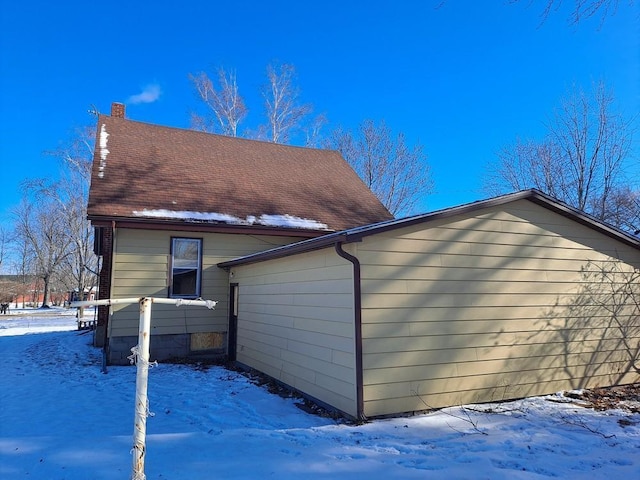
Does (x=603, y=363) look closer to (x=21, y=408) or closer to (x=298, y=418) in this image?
(x=298, y=418)

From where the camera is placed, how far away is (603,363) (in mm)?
7082

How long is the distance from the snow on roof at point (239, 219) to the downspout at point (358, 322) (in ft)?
18.0

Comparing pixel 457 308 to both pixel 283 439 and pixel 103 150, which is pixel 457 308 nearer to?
pixel 283 439

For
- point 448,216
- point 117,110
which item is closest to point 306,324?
point 448,216

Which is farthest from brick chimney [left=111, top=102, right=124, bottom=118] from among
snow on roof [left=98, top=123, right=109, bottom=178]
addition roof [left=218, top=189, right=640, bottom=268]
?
addition roof [left=218, top=189, right=640, bottom=268]

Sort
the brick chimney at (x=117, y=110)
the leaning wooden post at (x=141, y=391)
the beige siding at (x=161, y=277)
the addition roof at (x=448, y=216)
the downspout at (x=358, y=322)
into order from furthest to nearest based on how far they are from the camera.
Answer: the brick chimney at (x=117, y=110)
the beige siding at (x=161, y=277)
the addition roof at (x=448, y=216)
the downspout at (x=358, y=322)
the leaning wooden post at (x=141, y=391)

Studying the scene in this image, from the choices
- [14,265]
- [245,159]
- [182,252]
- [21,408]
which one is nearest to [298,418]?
[21,408]

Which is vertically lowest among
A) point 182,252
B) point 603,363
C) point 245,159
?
point 603,363

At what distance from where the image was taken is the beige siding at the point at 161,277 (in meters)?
9.50

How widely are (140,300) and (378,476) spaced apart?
99.5 inches

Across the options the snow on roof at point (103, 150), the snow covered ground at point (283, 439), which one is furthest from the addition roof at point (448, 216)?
the snow on roof at point (103, 150)

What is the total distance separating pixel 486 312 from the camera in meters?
6.25

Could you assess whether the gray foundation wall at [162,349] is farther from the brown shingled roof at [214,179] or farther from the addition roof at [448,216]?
the addition roof at [448,216]

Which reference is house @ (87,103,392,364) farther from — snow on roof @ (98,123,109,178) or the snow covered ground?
the snow covered ground
